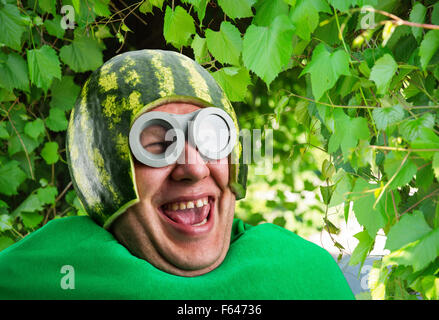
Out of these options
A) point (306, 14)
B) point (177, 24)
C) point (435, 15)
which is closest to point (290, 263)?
point (306, 14)

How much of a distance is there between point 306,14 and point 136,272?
893mm

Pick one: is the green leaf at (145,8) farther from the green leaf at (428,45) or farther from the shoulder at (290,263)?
the green leaf at (428,45)

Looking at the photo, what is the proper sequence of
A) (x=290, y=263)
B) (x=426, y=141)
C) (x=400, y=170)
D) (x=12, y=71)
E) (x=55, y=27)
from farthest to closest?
(x=55, y=27) → (x=12, y=71) → (x=290, y=263) → (x=400, y=170) → (x=426, y=141)

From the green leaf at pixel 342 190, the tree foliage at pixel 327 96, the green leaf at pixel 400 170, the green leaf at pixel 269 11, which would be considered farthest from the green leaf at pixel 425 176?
the green leaf at pixel 269 11

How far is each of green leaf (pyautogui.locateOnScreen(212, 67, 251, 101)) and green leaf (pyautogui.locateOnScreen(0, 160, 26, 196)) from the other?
1.45 metres

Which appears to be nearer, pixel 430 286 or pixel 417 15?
pixel 430 286

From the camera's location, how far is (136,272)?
152 cm

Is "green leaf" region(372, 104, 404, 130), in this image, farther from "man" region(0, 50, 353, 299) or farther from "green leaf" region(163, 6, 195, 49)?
"green leaf" region(163, 6, 195, 49)

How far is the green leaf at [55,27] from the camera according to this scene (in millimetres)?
2906

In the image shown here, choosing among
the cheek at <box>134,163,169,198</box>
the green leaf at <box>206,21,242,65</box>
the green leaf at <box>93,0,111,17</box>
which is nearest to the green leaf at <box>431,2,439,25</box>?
the green leaf at <box>206,21,242,65</box>

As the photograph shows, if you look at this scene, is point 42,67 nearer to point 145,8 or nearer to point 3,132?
point 3,132

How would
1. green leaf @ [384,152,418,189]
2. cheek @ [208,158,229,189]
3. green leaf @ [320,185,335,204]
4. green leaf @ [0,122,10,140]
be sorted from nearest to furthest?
green leaf @ [384,152,418,189]
cheek @ [208,158,229,189]
green leaf @ [320,185,335,204]
green leaf @ [0,122,10,140]

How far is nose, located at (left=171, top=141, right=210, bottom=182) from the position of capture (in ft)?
5.16

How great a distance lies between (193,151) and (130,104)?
0.23 meters
